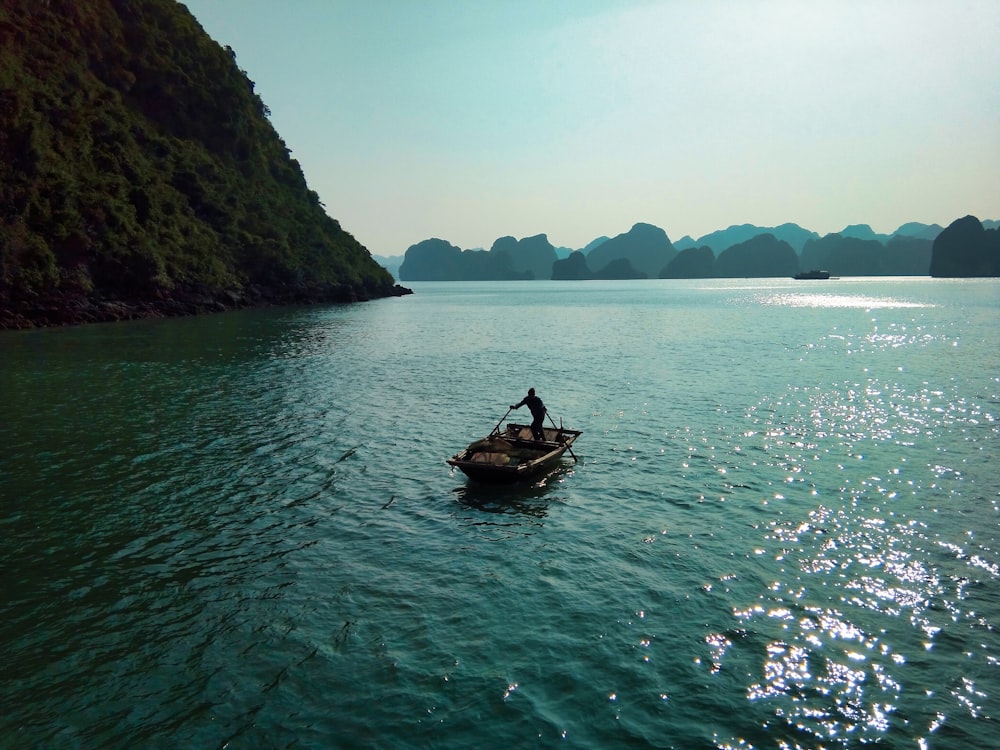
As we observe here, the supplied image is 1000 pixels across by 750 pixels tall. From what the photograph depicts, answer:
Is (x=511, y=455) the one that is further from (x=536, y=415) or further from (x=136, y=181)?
(x=136, y=181)

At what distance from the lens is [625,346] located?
66062 mm

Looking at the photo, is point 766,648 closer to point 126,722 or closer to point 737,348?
point 126,722

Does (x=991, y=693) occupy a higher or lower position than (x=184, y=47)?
lower

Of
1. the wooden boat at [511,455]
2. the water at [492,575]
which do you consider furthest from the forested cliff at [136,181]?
the wooden boat at [511,455]

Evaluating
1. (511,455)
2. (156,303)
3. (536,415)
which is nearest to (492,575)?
(511,455)

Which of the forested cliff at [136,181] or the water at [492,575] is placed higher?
the forested cliff at [136,181]

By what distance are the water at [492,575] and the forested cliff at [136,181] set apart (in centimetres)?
4368

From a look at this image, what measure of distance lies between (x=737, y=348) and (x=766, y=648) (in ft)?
180

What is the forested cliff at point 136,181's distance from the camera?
7012 cm

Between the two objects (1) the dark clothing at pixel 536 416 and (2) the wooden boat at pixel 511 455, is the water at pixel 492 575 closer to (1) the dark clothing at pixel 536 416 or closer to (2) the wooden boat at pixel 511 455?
(2) the wooden boat at pixel 511 455

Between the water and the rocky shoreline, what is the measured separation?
3649 cm

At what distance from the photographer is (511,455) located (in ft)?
76.3

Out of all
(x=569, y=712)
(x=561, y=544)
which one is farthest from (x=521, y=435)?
(x=569, y=712)

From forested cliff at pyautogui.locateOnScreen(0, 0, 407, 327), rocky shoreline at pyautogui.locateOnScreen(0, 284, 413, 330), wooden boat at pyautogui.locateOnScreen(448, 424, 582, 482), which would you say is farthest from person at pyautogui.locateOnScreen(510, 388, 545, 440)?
forested cliff at pyautogui.locateOnScreen(0, 0, 407, 327)
